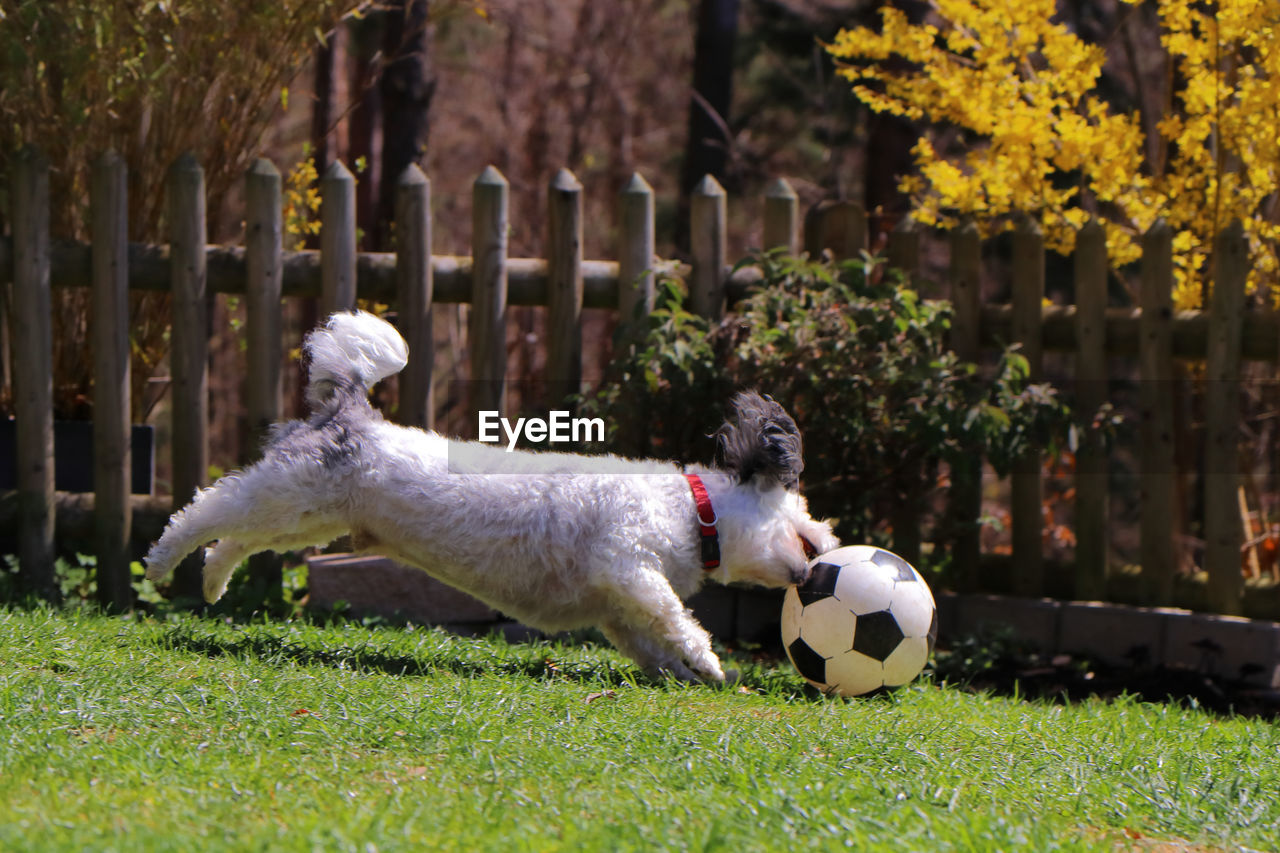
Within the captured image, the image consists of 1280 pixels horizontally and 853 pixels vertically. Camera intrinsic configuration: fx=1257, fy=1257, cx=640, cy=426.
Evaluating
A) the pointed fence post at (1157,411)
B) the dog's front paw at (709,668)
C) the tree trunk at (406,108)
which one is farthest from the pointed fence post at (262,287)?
the pointed fence post at (1157,411)

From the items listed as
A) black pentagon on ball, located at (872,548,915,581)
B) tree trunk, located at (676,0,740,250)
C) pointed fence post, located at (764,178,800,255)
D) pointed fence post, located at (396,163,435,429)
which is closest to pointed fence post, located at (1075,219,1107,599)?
pointed fence post, located at (764,178,800,255)

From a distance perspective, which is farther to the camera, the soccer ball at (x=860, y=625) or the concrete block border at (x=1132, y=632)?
the concrete block border at (x=1132, y=632)

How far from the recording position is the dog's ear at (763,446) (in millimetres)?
4750

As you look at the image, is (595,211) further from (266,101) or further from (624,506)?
(624,506)

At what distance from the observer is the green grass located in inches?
110

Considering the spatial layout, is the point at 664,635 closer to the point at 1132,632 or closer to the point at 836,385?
the point at 836,385

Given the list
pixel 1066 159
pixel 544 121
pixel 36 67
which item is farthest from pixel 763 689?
pixel 544 121

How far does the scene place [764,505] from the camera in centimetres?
483

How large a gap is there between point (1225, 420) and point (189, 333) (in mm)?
5195

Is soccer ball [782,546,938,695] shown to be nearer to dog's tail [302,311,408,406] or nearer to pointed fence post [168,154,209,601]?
dog's tail [302,311,408,406]

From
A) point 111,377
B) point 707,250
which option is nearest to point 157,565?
point 111,377

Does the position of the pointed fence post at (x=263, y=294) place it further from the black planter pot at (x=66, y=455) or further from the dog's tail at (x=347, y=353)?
the dog's tail at (x=347, y=353)

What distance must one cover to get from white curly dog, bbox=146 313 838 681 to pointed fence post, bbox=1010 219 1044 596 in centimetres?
222

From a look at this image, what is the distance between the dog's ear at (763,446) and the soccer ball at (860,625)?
386mm
